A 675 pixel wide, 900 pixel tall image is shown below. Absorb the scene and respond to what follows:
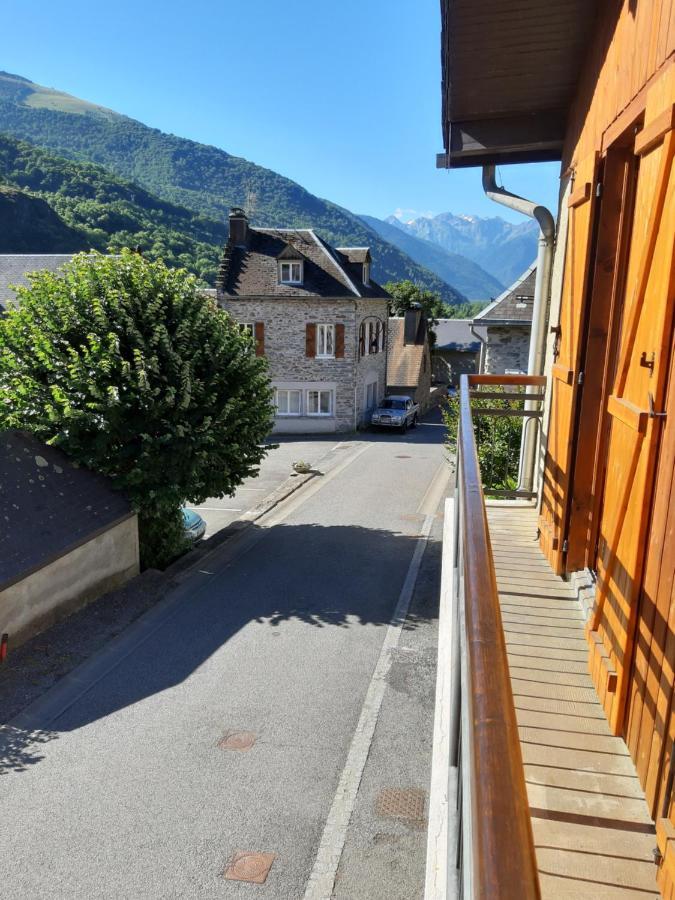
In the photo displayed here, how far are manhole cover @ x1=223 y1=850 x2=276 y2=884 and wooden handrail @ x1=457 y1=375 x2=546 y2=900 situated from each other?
5.34 m

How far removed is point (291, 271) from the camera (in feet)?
105

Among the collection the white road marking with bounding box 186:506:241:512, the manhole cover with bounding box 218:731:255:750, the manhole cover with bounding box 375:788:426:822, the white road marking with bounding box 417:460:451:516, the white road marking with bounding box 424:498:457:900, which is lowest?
the white road marking with bounding box 186:506:241:512

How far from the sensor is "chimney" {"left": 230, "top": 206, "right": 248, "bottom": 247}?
3267 centimetres

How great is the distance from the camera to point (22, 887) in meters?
5.54

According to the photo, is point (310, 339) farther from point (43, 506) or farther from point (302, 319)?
point (43, 506)

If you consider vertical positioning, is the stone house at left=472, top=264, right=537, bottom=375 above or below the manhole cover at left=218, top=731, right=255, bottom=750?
above

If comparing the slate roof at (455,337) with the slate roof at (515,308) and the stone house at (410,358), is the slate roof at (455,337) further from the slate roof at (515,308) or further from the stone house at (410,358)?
the slate roof at (515,308)

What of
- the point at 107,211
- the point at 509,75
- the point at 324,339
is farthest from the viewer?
the point at 107,211

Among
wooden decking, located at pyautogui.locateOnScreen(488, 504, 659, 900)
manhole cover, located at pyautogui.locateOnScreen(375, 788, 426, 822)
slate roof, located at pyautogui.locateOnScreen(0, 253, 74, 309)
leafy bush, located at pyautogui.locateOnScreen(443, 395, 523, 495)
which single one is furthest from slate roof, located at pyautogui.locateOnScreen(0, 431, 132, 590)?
slate roof, located at pyautogui.locateOnScreen(0, 253, 74, 309)

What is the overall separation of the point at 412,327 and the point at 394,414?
472 inches

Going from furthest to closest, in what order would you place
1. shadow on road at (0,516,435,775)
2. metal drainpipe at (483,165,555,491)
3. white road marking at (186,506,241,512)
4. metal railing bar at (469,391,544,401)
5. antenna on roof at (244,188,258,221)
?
antenna on roof at (244,188,258,221) → white road marking at (186,506,241,512) → shadow on road at (0,516,435,775) → metal drainpipe at (483,165,555,491) → metal railing bar at (469,391,544,401)

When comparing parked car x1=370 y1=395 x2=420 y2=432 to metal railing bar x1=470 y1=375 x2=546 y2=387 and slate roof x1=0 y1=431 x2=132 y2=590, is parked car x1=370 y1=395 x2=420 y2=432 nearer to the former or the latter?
slate roof x1=0 y1=431 x2=132 y2=590

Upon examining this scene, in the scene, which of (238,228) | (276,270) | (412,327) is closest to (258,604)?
(276,270)

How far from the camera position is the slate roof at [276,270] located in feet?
104
